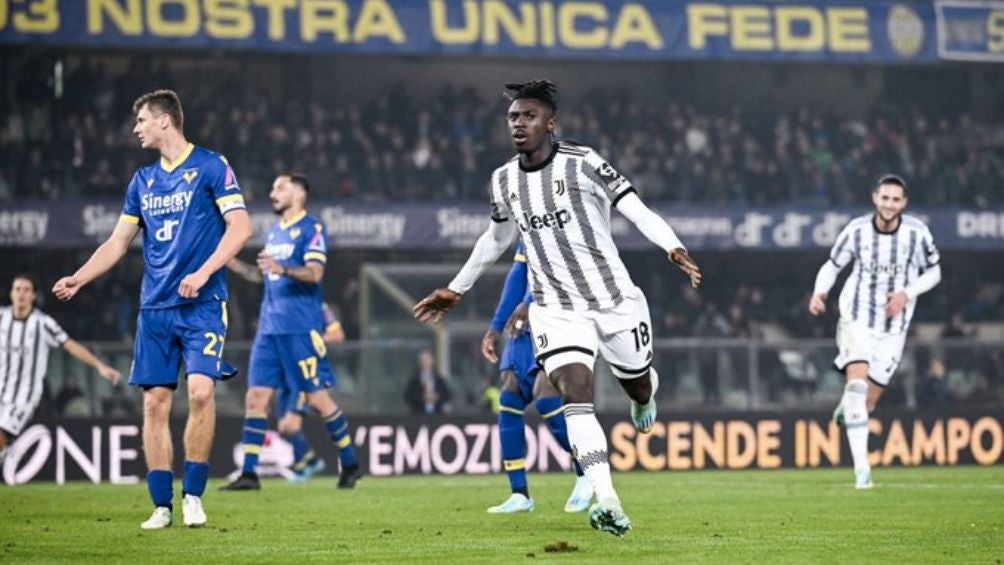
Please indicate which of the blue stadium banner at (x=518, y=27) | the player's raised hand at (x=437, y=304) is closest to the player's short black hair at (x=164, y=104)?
the player's raised hand at (x=437, y=304)

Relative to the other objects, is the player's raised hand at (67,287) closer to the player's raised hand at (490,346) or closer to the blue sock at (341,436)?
the player's raised hand at (490,346)

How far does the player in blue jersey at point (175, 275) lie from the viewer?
11.4 m

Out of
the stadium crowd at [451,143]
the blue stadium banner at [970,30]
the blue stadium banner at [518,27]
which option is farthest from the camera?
the blue stadium banner at [970,30]

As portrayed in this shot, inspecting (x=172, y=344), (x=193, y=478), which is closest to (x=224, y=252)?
(x=172, y=344)

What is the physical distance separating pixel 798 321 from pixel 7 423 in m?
18.0

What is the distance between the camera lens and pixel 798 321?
107 feet

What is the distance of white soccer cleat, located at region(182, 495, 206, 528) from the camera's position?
37.9 ft

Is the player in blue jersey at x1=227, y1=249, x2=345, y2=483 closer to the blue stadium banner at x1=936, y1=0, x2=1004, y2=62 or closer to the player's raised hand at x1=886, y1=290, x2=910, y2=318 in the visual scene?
the player's raised hand at x1=886, y1=290, x2=910, y2=318

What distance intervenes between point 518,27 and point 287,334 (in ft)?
48.0

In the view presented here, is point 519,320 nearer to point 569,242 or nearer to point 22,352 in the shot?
point 569,242

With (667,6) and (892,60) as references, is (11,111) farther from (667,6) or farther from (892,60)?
(892,60)

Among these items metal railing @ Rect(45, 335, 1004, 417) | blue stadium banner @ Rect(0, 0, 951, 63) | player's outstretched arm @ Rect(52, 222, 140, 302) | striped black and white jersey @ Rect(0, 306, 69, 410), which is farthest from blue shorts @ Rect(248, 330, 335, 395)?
blue stadium banner @ Rect(0, 0, 951, 63)

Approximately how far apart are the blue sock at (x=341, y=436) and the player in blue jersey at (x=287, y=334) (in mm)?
18

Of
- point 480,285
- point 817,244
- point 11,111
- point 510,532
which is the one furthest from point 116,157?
point 510,532
